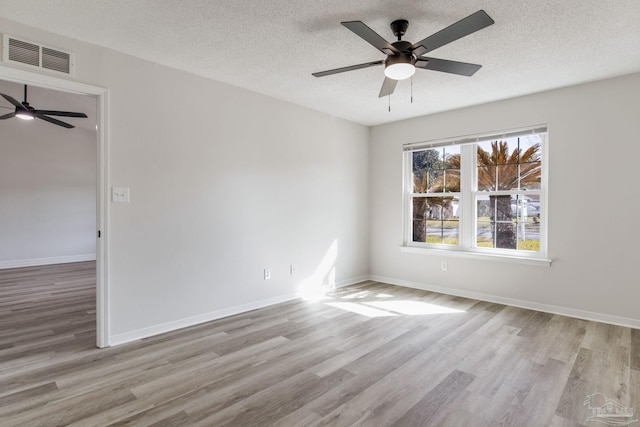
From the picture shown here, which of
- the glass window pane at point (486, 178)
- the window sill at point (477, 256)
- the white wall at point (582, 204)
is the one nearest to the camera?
the white wall at point (582, 204)

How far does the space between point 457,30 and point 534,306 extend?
329 cm

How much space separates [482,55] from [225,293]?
3381 millimetres

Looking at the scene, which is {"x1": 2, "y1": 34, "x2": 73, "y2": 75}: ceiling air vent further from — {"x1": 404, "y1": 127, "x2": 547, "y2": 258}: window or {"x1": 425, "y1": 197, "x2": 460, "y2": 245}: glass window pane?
{"x1": 425, "y1": 197, "x2": 460, "y2": 245}: glass window pane

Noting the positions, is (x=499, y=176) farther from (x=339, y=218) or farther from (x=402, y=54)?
(x=402, y=54)

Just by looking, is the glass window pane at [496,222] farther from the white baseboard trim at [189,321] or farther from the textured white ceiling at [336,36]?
the white baseboard trim at [189,321]

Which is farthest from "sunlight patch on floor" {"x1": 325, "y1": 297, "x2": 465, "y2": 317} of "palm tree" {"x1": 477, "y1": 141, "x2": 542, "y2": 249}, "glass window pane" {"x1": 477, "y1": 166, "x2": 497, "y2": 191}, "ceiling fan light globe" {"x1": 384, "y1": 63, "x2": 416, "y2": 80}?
"ceiling fan light globe" {"x1": 384, "y1": 63, "x2": 416, "y2": 80}

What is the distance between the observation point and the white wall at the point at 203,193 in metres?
2.88

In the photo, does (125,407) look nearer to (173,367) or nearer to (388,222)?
(173,367)

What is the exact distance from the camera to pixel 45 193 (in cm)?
674

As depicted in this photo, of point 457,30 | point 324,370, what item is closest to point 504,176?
point 457,30

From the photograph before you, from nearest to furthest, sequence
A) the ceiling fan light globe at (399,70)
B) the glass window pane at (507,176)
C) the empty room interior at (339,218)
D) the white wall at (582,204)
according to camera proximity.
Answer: the empty room interior at (339,218) < the ceiling fan light globe at (399,70) < the white wall at (582,204) < the glass window pane at (507,176)

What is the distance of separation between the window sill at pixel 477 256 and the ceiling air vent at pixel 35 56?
4.37 metres

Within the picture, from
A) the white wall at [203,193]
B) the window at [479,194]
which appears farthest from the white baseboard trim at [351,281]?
the window at [479,194]

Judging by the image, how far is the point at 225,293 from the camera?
11.8ft
